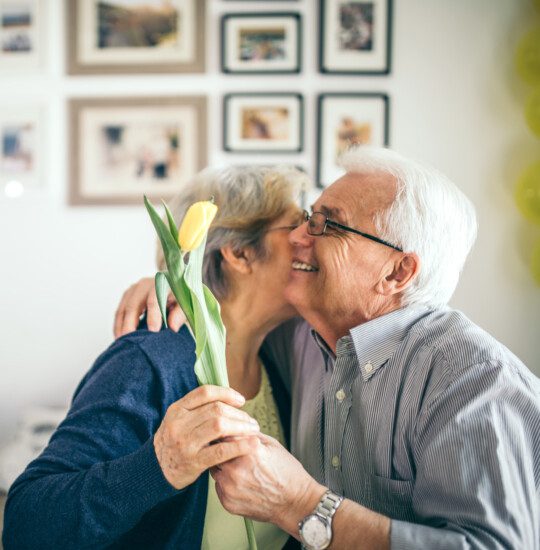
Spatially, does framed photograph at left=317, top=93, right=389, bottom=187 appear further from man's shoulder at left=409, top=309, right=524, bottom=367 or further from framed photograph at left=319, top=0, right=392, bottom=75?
man's shoulder at left=409, top=309, right=524, bottom=367

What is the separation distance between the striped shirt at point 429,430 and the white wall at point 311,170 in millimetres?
1647

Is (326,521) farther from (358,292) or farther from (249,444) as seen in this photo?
(358,292)

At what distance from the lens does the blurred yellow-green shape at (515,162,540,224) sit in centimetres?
251

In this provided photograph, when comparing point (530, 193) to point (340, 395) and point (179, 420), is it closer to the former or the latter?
point (340, 395)

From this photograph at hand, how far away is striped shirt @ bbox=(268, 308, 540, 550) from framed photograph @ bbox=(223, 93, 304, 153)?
1.57 meters

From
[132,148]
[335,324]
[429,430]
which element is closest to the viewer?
[429,430]

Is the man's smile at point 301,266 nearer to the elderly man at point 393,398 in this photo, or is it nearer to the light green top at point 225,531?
the elderly man at point 393,398

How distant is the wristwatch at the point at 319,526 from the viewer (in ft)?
3.14

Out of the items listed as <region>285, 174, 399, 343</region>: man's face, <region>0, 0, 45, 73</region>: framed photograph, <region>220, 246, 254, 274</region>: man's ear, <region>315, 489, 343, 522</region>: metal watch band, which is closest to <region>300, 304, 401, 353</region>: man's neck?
<region>285, 174, 399, 343</region>: man's face

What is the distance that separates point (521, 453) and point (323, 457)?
0.49 meters

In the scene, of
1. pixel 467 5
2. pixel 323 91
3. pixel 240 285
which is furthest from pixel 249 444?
pixel 467 5

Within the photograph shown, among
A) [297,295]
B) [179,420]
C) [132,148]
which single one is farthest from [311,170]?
[179,420]

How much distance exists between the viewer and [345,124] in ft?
9.09

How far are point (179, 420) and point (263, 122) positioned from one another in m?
2.10
